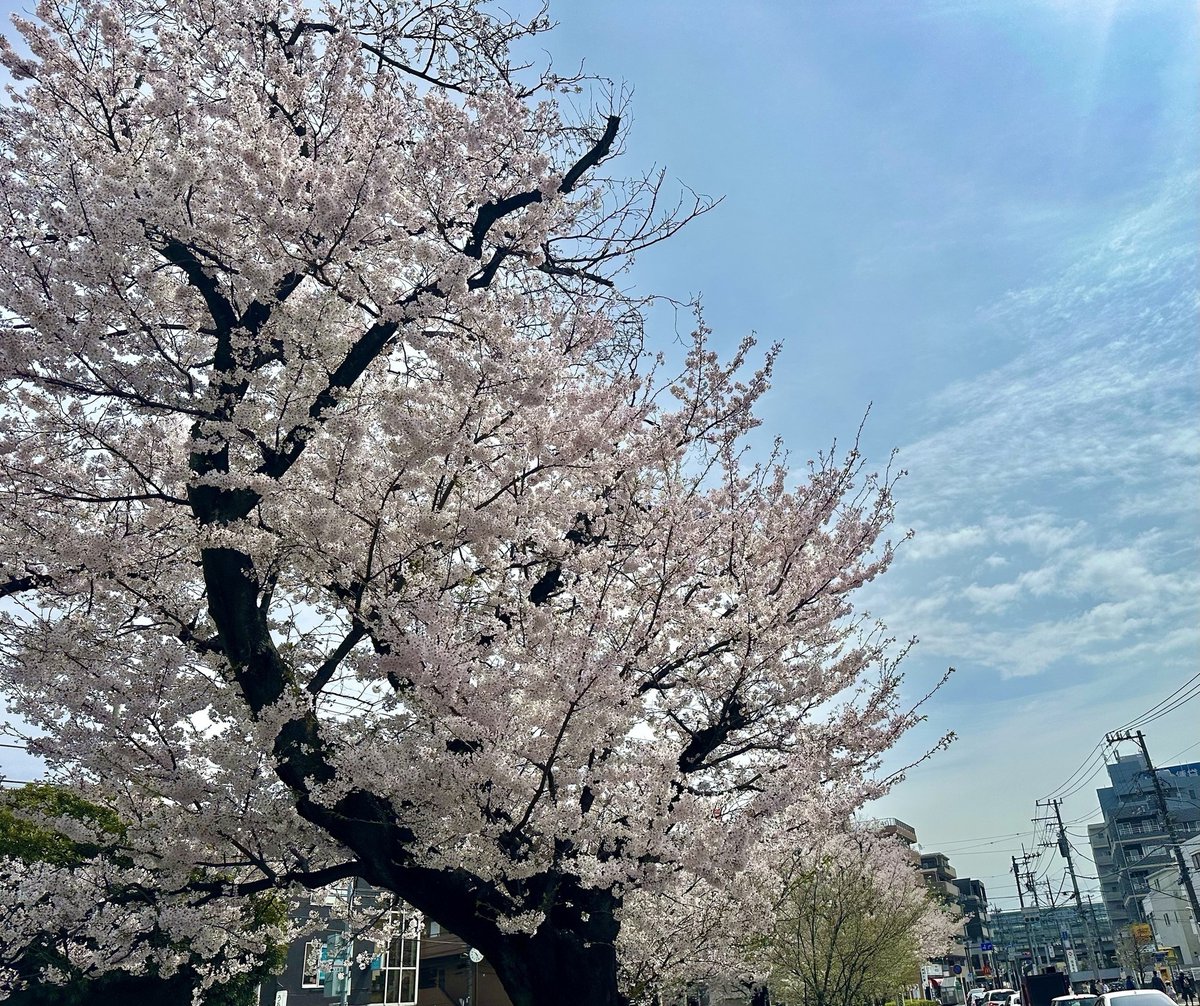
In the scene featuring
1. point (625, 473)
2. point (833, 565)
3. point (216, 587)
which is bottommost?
point (216, 587)

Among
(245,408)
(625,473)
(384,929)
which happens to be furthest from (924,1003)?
(245,408)

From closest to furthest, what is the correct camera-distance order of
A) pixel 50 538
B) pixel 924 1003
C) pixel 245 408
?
1. pixel 50 538
2. pixel 245 408
3. pixel 924 1003

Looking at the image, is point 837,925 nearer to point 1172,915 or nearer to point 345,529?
point 345,529

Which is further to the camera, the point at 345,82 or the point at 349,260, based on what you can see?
the point at 345,82

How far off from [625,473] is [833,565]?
212 centimetres

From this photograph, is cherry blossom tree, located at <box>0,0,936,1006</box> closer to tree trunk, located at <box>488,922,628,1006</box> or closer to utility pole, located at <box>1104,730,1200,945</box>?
tree trunk, located at <box>488,922,628,1006</box>

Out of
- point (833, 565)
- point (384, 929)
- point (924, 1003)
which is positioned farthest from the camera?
point (924, 1003)

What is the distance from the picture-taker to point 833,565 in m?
7.59

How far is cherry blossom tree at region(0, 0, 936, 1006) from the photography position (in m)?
5.19

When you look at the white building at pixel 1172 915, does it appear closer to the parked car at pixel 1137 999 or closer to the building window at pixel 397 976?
the building window at pixel 397 976

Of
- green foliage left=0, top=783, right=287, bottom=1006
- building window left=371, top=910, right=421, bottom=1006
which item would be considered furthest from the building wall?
green foliage left=0, top=783, right=287, bottom=1006

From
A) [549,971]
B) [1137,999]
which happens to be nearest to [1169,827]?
[1137,999]

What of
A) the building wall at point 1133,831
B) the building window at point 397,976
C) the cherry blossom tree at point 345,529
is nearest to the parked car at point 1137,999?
the cherry blossom tree at point 345,529

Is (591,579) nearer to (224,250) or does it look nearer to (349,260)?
(349,260)
